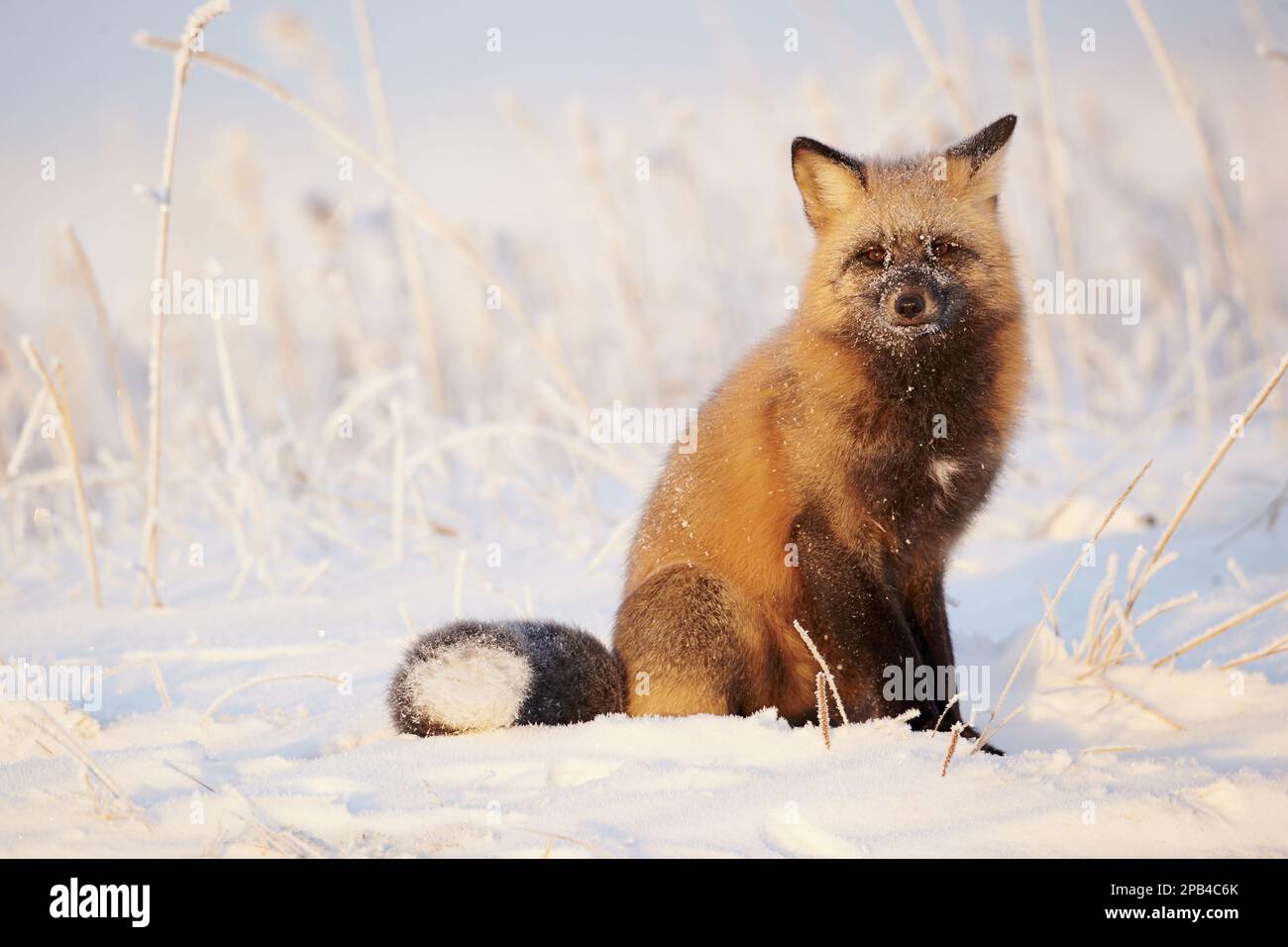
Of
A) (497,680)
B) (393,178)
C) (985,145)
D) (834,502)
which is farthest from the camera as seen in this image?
(393,178)

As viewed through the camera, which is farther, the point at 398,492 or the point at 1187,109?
the point at 1187,109

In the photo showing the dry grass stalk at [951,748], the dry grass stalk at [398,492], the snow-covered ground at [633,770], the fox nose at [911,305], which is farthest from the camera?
the dry grass stalk at [398,492]

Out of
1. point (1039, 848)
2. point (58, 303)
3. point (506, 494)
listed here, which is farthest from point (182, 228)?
point (1039, 848)

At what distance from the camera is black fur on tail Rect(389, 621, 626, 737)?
116 inches

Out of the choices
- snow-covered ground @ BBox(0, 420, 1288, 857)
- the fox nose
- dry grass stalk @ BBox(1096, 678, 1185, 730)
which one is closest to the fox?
the fox nose

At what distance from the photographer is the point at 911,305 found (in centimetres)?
337

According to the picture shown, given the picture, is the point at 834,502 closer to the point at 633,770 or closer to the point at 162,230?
the point at 633,770

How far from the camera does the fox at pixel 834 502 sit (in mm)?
3291
